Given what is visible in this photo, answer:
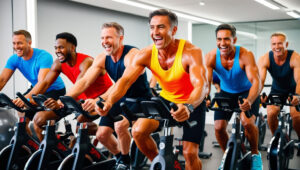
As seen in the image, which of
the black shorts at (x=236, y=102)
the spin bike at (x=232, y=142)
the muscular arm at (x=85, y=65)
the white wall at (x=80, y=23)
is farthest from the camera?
the white wall at (x=80, y=23)

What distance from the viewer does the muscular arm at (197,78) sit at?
2037mm

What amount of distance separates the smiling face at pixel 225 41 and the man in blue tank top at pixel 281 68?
0.98 metres

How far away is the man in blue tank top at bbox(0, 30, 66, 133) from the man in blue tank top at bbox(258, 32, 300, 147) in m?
2.36

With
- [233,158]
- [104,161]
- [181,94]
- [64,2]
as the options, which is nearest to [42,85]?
[104,161]

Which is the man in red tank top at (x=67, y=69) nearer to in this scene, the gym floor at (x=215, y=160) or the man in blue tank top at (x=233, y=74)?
the man in blue tank top at (x=233, y=74)

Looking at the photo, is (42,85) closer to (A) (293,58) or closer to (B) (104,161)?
(B) (104,161)

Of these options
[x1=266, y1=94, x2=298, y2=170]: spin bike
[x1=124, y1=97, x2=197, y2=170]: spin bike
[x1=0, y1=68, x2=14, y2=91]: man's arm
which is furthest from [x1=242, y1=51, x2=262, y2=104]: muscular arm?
Result: [x1=0, y1=68, x2=14, y2=91]: man's arm

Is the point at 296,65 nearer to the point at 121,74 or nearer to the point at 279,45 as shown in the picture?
the point at 279,45

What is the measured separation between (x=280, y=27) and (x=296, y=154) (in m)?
5.86

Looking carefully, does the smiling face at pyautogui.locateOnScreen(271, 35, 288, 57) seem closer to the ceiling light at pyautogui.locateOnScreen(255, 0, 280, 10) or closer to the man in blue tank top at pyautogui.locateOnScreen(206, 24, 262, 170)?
the man in blue tank top at pyautogui.locateOnScreen(206, 24, 262, 170)

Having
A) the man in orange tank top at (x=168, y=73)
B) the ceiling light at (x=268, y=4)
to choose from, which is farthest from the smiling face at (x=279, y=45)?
the ceiling light at (x=268, y=4)

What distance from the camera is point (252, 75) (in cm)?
295

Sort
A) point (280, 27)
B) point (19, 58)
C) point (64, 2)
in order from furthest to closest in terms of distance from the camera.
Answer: point (280, 27)
point (64, 2)
point (19, 58)

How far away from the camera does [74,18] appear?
737 centimetres
